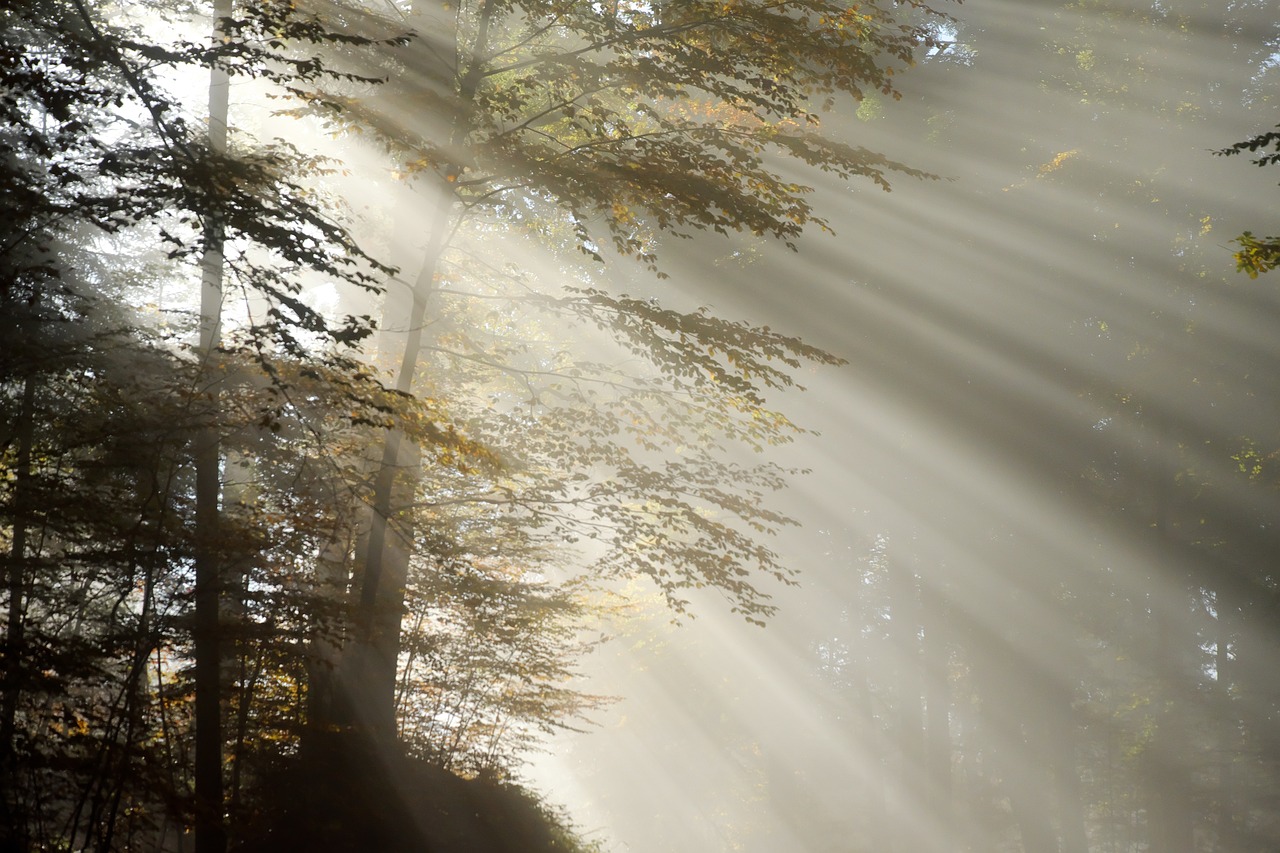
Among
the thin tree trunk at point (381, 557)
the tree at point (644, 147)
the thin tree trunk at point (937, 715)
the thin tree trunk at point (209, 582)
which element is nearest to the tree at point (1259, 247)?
the tree at point (644, 147)

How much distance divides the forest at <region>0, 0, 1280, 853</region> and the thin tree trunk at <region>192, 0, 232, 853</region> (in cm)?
5

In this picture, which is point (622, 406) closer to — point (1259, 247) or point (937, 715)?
point (1259, 247)

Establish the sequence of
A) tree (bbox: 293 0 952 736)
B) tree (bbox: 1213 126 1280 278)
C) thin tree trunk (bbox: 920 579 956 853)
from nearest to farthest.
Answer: tree (bbox: 1213 126 1280 278) → tree (bbox: 293 0 952 736) → thin tree trunk (bbox: 920 579 956 853)

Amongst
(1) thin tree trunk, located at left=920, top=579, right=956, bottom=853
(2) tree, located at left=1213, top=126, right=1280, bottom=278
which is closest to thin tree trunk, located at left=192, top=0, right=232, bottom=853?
(2) tree, located at left=1213, top=126, right=1280, bottom=278

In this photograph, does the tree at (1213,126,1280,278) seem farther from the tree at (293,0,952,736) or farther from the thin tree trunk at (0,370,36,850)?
the thin tree trunk at (0,370,36,850)

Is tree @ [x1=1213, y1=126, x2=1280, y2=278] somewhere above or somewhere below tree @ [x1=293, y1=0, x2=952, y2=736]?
below

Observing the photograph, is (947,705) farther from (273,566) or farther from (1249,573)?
(273,566)

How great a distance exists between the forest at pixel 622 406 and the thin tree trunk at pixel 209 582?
0.18 ft

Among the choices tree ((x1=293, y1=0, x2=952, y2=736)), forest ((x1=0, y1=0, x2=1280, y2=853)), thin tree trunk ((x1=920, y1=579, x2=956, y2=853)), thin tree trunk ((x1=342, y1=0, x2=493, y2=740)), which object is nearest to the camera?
forest ((x1=0, y1=0, x2=1280, y2=853))

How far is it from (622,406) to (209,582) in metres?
4.41

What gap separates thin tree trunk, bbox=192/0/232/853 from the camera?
7.11 metres

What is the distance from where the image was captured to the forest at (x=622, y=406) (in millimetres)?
6984

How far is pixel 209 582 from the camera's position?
7.24 metres

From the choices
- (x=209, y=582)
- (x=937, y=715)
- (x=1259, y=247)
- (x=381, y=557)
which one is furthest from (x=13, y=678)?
(x=937, y=715)
